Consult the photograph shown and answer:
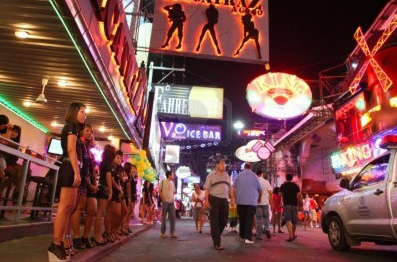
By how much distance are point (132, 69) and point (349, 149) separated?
44.2 ft

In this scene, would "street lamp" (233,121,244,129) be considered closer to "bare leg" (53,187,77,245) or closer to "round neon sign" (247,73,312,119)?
"round neon sign" (247,73,312,119)

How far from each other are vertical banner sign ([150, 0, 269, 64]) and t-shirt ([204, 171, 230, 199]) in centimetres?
350

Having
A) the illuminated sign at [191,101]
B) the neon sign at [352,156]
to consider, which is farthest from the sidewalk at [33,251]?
the illuminated sign at [191,101]

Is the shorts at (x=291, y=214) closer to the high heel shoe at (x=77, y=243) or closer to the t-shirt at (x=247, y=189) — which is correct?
the t-shirt at (x=247, y=189)

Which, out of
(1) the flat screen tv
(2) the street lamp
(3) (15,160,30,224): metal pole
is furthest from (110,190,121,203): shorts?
(2) the street lamp

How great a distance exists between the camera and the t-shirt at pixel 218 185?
834 centimetres

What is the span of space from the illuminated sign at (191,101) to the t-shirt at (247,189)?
1263 centimetres

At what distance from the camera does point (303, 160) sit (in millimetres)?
A: 32031

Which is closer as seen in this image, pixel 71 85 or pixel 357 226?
pixel 357 226

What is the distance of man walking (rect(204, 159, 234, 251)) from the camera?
316 inches

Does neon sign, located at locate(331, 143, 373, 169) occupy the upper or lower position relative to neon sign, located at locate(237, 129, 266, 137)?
lower

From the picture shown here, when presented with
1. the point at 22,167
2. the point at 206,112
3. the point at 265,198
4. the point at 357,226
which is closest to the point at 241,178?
the point at 265,198

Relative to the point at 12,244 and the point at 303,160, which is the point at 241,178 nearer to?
the point at 12,244

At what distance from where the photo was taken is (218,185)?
8.42 metres
